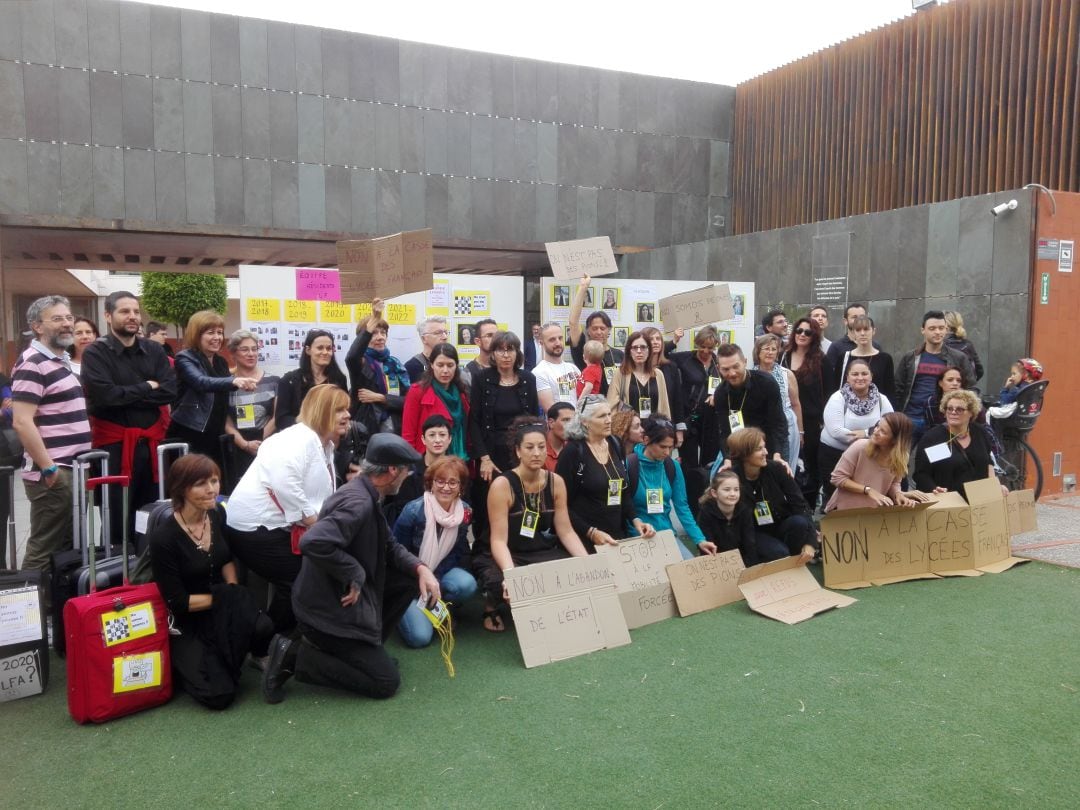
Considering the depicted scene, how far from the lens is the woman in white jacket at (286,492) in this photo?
396cm

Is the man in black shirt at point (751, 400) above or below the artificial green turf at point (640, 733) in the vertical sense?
above

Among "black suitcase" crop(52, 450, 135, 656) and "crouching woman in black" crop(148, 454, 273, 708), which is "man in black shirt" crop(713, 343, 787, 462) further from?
"black suitcase" crop(52, 450, 135, 656)

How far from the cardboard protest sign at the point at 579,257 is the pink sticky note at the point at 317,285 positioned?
1947mm

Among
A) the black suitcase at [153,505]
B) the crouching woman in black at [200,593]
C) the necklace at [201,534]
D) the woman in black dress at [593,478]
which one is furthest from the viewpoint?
the woman in black dress at [593,478]

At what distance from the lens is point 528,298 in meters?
13.4

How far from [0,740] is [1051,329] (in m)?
8.40

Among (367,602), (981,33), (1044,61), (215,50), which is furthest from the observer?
(215,50)

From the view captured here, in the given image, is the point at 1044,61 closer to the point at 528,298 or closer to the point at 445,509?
the point at 528,298

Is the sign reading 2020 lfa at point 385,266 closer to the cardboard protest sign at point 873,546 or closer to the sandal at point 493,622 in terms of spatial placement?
the sandal at point 493,622

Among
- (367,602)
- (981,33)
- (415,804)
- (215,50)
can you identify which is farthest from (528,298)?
(415,804)

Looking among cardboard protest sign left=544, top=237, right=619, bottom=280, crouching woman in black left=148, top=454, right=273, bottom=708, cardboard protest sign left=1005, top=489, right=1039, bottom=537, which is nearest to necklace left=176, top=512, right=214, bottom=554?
crouching woman in black left=148, top=454, right=273, bottom=708

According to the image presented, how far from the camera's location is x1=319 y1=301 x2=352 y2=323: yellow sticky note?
6742 mm

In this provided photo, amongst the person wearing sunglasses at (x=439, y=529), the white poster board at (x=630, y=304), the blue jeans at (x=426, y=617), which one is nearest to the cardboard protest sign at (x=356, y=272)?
the white poster board at (x=630, y=304)

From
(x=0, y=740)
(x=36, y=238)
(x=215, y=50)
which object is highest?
(x=215, y=50)
